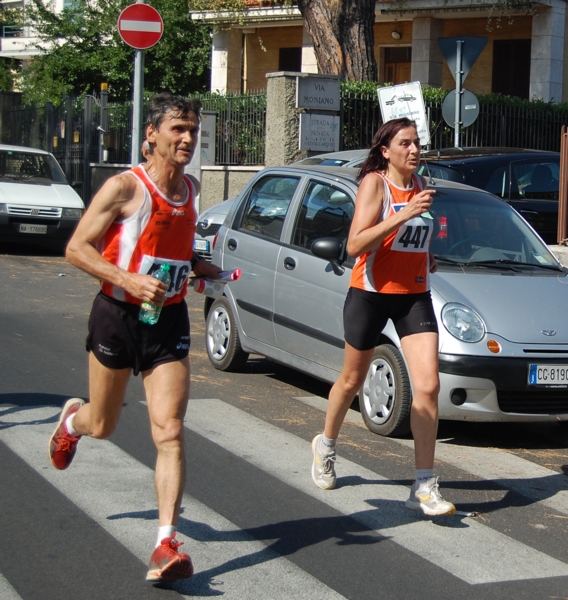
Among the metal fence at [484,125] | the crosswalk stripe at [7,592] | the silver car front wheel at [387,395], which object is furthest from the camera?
the metal fence at [484,125]

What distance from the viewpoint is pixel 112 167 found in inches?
933

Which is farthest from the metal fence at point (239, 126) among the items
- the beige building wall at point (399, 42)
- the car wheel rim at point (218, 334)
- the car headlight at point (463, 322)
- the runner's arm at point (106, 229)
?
the runner's arm at point (106, 229)

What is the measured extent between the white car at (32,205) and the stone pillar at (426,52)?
32.2ft

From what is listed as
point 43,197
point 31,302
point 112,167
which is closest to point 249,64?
point 112,167

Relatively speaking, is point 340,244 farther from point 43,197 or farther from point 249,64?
point 249,64

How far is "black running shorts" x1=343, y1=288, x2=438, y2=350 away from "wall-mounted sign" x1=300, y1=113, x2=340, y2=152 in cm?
1163

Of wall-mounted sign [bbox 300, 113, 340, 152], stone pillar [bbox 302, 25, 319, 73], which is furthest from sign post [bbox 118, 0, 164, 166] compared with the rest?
stone pillar [bbox 302, 25, 319, 73]

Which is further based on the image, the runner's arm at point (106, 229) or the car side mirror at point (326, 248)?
the car side mirror at point (326, 248)

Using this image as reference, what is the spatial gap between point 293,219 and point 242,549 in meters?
3.66

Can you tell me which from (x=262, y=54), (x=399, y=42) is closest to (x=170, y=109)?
(x=399, y=42)

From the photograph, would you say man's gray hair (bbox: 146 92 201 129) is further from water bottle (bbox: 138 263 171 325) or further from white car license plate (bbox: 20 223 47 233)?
white car license plate (bbox: 20 223 47 233)

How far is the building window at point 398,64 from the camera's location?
2761 centimetres

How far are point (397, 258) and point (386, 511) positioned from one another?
126cm

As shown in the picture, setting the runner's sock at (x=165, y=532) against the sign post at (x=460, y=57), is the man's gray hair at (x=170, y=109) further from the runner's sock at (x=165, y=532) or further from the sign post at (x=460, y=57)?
the sign post at (x=460, y=57)
